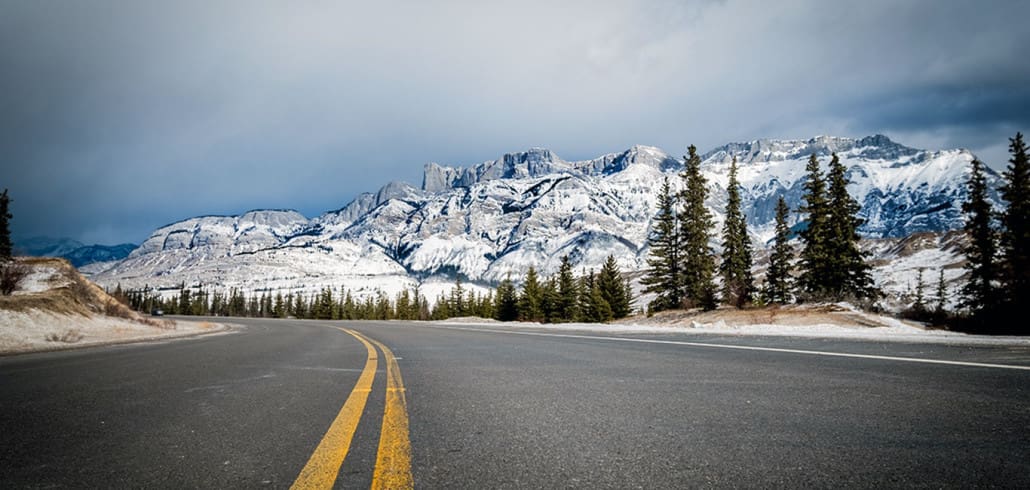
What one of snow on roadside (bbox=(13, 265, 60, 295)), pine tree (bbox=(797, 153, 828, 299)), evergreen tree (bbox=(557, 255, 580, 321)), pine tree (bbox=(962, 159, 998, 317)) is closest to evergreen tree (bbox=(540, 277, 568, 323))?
evergreen tree (bbox=(557, 255, 580, 321))

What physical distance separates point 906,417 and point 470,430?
3.07 m

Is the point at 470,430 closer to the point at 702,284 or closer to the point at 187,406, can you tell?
the point at 187,406

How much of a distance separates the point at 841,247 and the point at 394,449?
43377 mm

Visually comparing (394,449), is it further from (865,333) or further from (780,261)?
(780,261)

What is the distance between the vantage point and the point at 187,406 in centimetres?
430

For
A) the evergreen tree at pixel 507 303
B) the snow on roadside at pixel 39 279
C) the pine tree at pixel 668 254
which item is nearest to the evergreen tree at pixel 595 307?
the pine tree at pixel 668 254

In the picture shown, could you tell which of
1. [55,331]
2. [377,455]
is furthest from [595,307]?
[377,455]

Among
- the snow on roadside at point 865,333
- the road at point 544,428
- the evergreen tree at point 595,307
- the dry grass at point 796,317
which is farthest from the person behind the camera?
the evergreen tree at point 595,307

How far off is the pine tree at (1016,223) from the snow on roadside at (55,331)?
43.8 metres

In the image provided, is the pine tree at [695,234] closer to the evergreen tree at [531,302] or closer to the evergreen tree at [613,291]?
the evergreen tree at [613,291]

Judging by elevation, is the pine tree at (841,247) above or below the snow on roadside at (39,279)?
above

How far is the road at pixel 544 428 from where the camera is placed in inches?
95.2

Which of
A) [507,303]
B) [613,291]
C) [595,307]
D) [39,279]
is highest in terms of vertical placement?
[39,279]

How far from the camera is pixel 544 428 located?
3.38m
